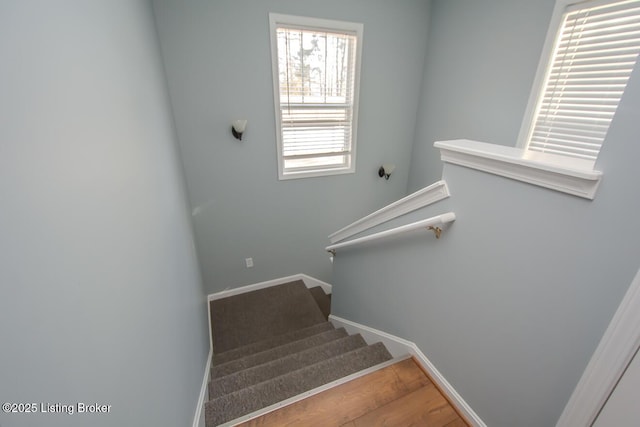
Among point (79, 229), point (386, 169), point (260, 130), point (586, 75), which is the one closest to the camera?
point (79, 229)

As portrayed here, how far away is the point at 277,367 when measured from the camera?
187cm

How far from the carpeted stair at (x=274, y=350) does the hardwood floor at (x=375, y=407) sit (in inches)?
10.0

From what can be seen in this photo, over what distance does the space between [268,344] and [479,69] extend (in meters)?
3.19

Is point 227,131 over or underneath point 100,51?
underneath

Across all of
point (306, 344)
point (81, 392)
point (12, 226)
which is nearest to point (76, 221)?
point (12, 226)

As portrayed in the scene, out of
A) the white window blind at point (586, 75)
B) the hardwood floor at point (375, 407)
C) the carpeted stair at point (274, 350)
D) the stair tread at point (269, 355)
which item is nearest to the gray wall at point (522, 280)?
the hardwood floor at point (375, 407)

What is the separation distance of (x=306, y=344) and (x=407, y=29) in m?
3.27

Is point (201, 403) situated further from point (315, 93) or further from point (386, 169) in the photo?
point (386, 169)

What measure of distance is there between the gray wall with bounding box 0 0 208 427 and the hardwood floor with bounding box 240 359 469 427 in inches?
21.2

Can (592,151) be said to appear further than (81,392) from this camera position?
Yes

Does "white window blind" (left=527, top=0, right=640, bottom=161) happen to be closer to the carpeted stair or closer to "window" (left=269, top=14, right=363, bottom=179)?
"window" (left=269, top=14, right=363, bottom=179)

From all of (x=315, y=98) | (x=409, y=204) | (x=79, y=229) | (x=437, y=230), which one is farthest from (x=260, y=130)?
(x=79, y=229)

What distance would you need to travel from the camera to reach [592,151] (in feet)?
5.73

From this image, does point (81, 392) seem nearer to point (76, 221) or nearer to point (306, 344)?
point (76, 221)
